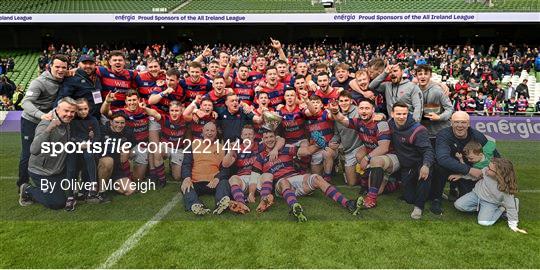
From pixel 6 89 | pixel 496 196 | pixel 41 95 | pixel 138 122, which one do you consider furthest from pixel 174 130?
pixel 6 89

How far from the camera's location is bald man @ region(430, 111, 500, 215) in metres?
5.03

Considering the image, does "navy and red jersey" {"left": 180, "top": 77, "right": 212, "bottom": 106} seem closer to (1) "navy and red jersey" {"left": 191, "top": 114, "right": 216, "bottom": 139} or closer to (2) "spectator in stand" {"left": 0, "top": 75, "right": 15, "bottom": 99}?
(1) "navy and red jersey" {"left": 191, "top": 114, "right": 216, "bottom": 139}

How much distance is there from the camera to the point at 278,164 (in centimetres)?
538

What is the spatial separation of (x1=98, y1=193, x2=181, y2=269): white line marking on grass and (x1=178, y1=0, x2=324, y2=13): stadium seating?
2333cm

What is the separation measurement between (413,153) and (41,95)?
5.04 m

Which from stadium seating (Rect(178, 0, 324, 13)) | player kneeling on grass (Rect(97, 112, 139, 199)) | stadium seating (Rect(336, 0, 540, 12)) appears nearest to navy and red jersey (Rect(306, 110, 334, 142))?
player kneeling on grass (Rect(97, 112, 139, 199))

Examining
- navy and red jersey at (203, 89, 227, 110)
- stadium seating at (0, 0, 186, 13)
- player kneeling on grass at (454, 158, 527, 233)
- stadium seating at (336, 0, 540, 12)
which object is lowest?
player kneeling on grass at (454, 158, 527, 233)

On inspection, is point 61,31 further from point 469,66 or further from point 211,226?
point 211,226

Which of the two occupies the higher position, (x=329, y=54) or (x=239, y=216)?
(x=329, y=54)

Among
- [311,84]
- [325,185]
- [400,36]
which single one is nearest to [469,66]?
[400,36]

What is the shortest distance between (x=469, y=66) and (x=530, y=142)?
40.5 feet

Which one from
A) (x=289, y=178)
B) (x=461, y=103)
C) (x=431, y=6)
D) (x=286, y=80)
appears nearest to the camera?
(x=289, y=178)

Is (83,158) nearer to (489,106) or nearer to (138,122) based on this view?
(138,122)

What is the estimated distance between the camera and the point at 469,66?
1956 centimetres
